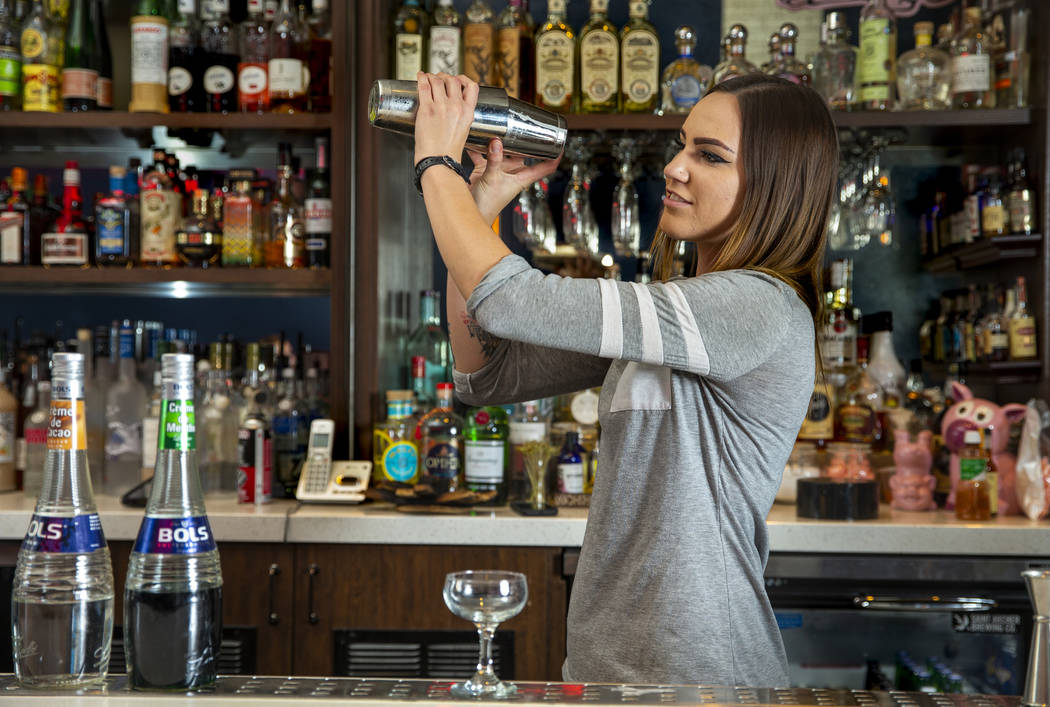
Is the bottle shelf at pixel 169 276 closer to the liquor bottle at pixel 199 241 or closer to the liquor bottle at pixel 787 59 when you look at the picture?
the liquor bottle at pixel 199 241

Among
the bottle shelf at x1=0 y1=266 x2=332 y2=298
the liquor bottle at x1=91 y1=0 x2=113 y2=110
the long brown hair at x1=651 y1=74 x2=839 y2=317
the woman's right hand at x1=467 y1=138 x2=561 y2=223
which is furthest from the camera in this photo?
the liquor bottle at x1=91 y1=0 x2=113 y2=110

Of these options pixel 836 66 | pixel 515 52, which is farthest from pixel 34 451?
pixel 836 66

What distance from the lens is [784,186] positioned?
1.14 meters

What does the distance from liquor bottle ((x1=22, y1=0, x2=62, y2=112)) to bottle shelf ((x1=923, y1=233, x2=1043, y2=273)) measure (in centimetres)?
210

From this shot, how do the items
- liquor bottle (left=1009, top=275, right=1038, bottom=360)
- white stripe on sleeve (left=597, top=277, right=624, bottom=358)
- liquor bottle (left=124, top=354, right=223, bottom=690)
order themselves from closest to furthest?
liquor bottle (left=124, top=354, right=223, bottom=690), white stripe on sleeve (left=597, top=277, right=624, bottom=358), liquor bottle (left=1009, top=275, right=1038, bottom=360)

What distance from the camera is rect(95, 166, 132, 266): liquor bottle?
2398 millimetres

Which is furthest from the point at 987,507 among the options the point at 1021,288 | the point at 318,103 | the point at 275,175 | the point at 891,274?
the point at 275,175

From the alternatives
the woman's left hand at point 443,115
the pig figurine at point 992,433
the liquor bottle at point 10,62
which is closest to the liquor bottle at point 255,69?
the liquor bottle at point 10,62

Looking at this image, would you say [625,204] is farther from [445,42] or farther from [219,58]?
[219,58]

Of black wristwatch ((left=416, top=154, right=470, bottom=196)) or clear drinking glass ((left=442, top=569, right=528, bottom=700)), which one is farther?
black wristwatch ((left=416, top=154, right=470, bottom=196))

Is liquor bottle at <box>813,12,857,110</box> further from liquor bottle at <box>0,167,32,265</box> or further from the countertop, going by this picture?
liquor bottle at <box>0,167,32,265</box>

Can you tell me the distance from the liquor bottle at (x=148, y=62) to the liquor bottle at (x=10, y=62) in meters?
0.28

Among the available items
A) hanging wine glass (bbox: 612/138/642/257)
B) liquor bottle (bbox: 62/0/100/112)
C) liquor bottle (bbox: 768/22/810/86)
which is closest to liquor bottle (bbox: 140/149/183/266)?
liquor bottle (bbox: 62/0/100/112)

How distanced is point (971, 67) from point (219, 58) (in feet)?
5.50
